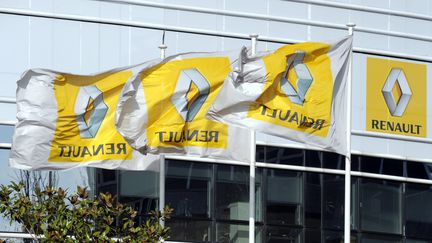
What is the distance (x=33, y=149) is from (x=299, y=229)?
6.36 metres

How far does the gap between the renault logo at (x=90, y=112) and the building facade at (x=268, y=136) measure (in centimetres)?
205

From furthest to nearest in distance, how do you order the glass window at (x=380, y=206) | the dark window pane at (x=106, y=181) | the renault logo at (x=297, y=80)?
the glass window at (x=380, y=206) < the dark window pane at (x=106, y=181) < the renault logo at (x=297, y=80)

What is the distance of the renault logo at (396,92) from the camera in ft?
110

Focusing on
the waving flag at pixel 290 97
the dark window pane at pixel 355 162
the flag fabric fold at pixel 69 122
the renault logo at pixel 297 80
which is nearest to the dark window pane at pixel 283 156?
the dark window pane at pixel 355 162

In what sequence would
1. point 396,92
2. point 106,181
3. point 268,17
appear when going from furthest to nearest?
point 396,92 → point 268,17 → point 106,181

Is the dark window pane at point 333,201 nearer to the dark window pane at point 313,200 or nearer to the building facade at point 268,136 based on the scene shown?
the building facade at point 268,136

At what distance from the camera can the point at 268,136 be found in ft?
106

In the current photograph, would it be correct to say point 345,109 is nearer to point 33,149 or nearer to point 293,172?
point 293,172

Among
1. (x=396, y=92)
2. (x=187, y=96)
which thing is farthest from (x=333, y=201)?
(x=187, y=96)

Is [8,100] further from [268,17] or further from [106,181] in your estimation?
[268,17]

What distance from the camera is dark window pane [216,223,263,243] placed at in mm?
31906

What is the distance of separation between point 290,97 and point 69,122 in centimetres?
425

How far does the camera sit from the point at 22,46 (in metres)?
31.6

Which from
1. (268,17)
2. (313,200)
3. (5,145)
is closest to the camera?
(5,145)
